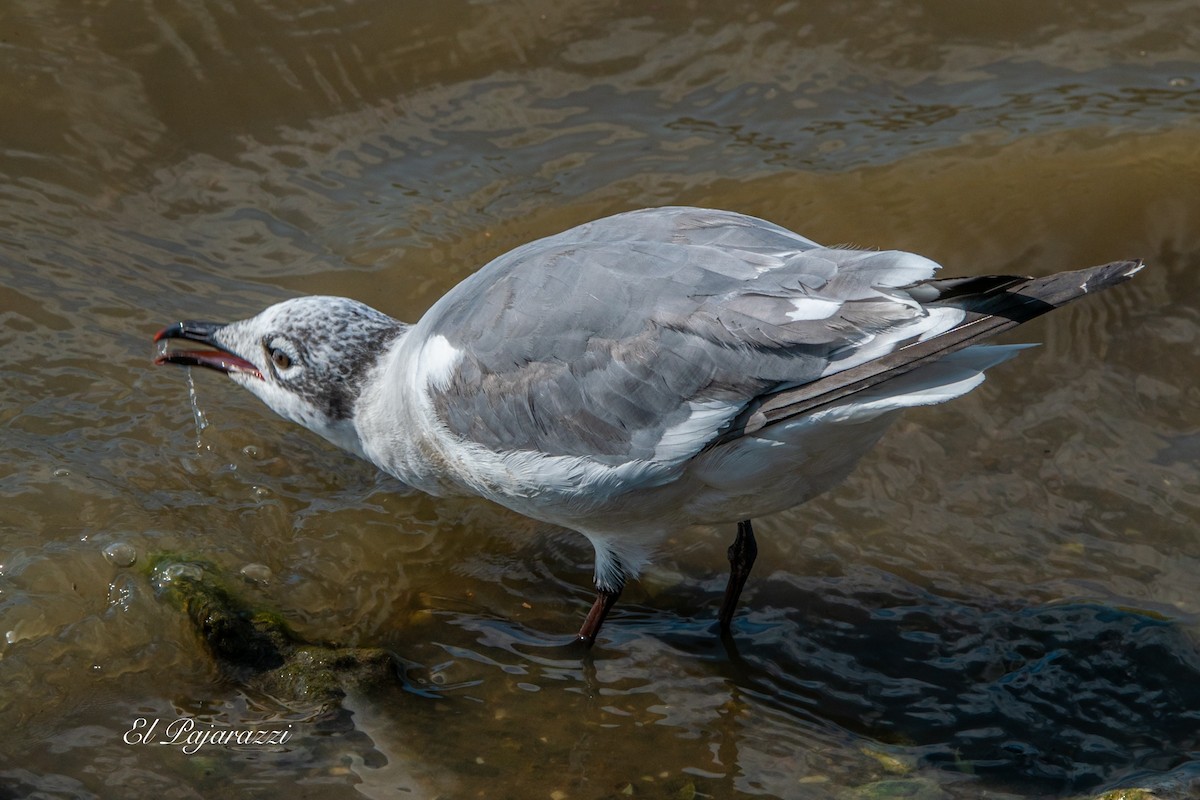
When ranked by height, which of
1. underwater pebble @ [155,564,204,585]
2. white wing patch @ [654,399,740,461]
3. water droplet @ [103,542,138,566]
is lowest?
underwater pebble @ [155,564,204,585]

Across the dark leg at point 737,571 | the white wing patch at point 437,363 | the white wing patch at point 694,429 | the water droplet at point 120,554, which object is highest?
the white wing patch at point 437,363

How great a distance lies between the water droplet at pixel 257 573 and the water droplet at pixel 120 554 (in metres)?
0.44

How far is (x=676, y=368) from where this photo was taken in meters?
4.35

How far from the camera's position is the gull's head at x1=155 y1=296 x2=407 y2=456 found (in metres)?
5.30

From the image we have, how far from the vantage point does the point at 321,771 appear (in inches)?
165

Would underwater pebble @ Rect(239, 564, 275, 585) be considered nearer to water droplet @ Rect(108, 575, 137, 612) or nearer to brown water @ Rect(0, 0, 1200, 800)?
brown water @ Rect(0, 0, 1200, 800)

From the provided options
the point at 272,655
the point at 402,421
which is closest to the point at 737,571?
the point at 402,421

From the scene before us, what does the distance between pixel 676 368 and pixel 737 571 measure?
119cm

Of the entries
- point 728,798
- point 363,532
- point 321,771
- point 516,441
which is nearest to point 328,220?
point 363,532

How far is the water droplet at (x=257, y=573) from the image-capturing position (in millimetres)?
5207

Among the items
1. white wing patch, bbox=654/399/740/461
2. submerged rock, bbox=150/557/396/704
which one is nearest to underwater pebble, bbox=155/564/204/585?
submerged rock, bbox=150/557/396/704

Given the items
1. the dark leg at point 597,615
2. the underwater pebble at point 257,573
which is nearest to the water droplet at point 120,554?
the underwater pebble at point 257,573

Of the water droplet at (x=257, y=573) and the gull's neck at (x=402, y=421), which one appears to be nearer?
the gull's neck at (x=402, y=421)

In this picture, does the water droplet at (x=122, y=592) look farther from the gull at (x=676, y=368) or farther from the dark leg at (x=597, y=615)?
the dark leg at (x=597, y=615)
